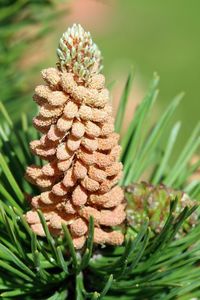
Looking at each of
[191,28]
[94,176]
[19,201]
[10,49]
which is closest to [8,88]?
[10,49]

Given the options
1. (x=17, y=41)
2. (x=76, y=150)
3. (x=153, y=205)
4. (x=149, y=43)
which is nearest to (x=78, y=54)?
(x=76, y=150)

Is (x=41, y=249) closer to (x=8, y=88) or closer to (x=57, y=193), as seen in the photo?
(x=57, y=193)

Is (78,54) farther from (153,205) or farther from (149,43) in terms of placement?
(149,43)

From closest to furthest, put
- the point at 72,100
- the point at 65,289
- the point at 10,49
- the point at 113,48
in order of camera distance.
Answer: the point at 72,100 → the point at 65,289 → the point at 10,49 → the point at 113,48

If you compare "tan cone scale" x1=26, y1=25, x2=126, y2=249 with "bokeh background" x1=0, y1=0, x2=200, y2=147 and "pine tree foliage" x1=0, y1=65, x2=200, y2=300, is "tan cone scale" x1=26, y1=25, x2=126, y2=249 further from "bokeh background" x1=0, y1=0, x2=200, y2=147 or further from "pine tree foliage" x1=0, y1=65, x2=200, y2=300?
"bokeh background" x1=0, y1=0, x2=200, y2=147

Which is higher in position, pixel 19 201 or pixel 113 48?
pixel 19 201

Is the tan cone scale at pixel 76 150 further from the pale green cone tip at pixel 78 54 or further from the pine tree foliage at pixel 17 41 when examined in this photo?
the pine tree foliage at pixel 17 41
